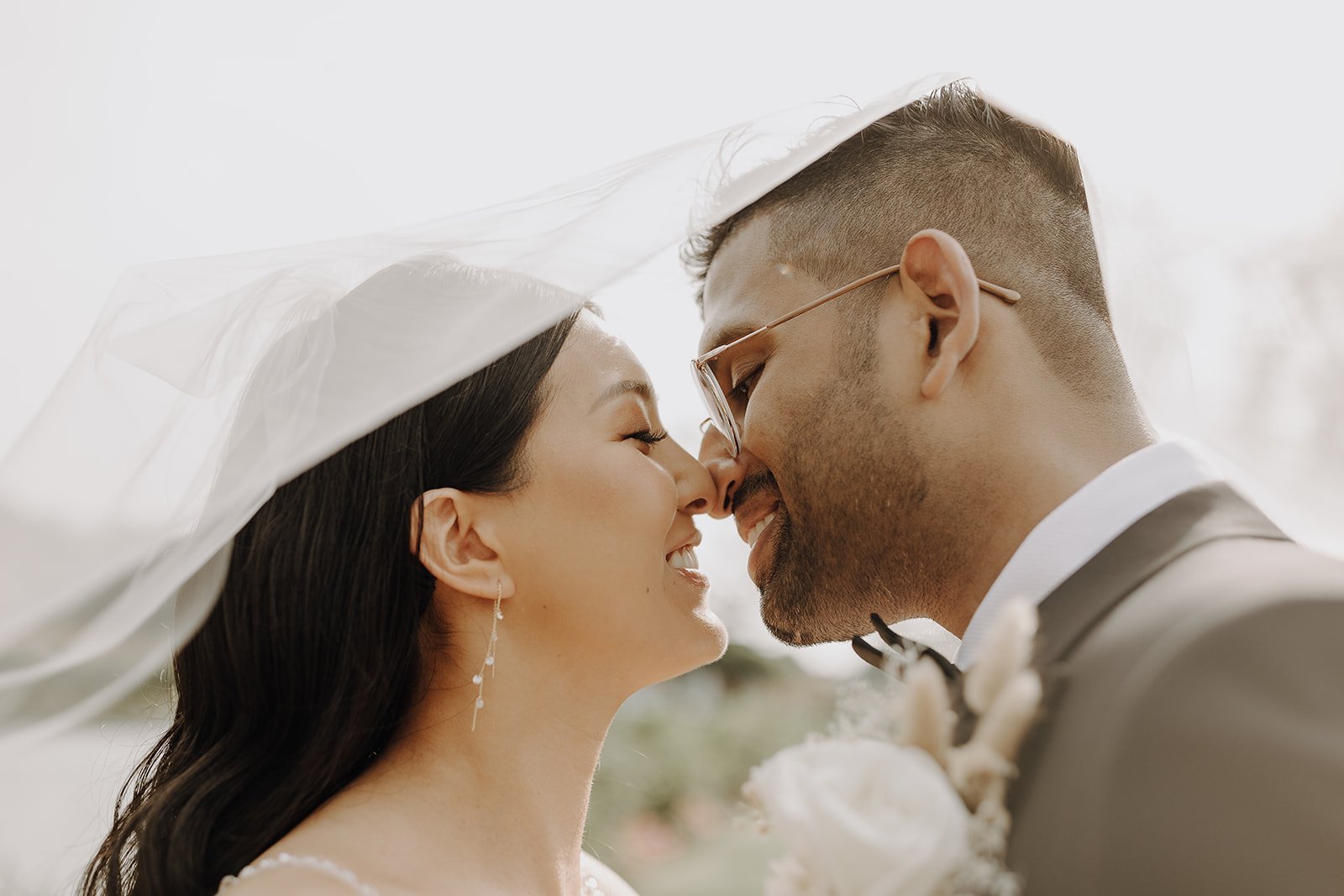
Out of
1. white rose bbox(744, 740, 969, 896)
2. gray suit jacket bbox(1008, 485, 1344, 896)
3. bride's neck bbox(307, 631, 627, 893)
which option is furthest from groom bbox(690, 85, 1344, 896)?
bride's neck bbox(307, 631, 627, 893)

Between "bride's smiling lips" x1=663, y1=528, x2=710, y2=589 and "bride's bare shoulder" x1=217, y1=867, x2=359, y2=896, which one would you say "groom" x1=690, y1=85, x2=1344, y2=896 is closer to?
"bride's smiling lips" x1=663, y1=528, x2=710, y2=589

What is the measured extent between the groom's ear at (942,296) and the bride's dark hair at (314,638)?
3.75 feet

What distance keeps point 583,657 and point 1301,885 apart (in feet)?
6.02

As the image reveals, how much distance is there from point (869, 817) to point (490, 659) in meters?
1.54

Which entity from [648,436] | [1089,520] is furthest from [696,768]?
[1089,520]

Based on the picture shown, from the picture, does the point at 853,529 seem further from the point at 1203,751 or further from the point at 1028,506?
the point at 1203,751

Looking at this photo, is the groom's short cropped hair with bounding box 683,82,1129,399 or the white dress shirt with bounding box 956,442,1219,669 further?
the groom's short cropped hair with bounding box 683,82,1129,399

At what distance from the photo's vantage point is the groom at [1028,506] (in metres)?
1.75

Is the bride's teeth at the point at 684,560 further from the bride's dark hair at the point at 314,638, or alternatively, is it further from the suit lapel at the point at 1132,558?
the suit lapel at the point at 1132,558

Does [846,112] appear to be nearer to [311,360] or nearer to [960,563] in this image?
[960,563]

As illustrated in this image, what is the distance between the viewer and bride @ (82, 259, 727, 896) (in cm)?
286

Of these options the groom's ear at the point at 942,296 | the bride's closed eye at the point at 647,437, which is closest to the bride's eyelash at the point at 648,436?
the bride's closed eye at the point at 647,437

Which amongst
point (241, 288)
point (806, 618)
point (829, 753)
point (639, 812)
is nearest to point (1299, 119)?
point (806, 618)

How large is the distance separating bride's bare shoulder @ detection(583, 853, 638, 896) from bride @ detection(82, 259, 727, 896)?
1.13 ft
